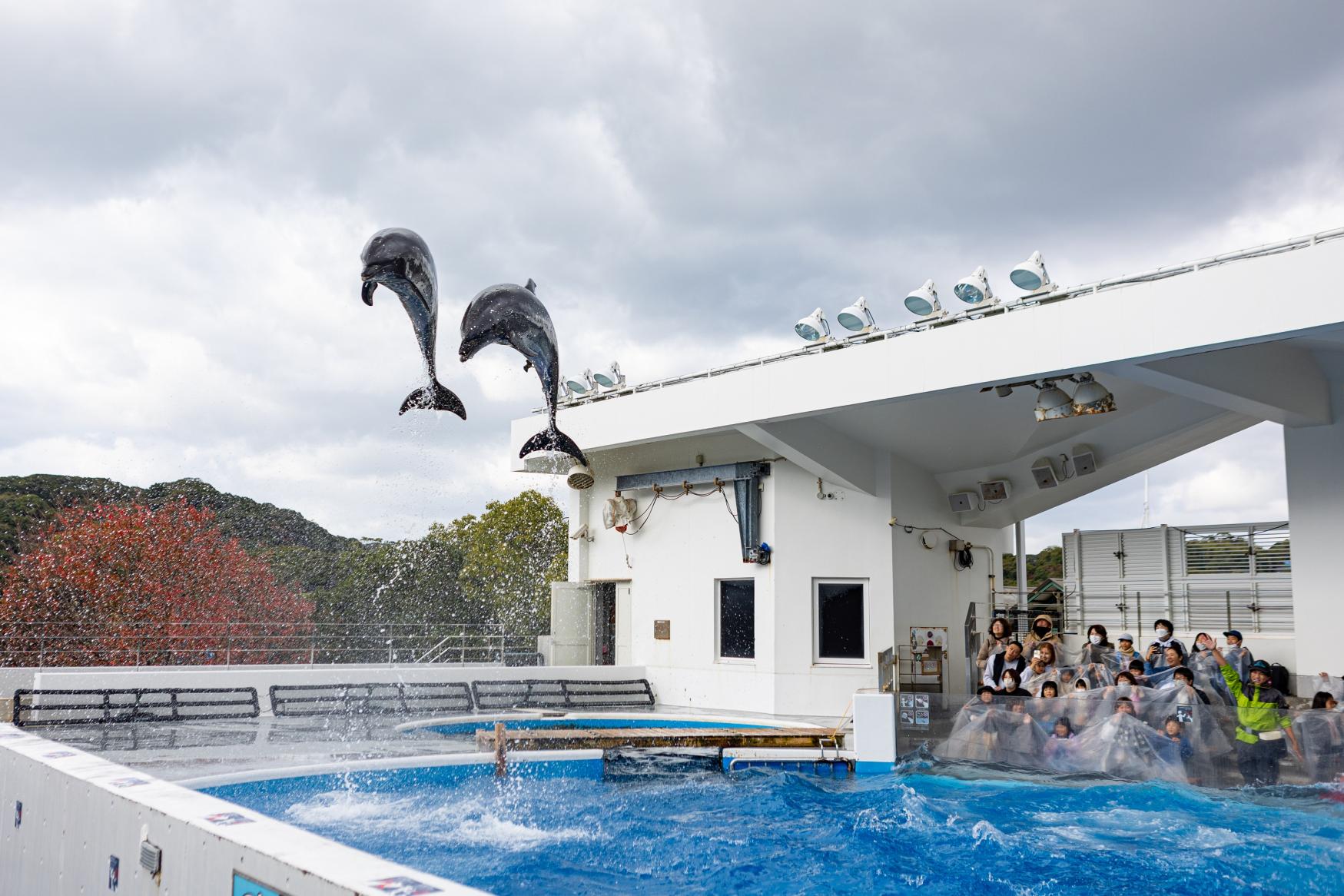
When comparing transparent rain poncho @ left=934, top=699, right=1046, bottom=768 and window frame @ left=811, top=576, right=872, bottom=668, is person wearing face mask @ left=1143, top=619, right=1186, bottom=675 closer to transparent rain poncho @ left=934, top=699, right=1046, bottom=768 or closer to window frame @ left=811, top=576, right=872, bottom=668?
transparent rain poncho @ left=934, top=699, right=1046, bottom=768

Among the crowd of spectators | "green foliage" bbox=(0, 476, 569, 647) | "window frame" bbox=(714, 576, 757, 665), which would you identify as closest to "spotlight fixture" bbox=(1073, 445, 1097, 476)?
the crowd of spectators

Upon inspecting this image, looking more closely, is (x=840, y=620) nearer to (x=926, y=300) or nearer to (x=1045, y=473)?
(x=1045, y=473)

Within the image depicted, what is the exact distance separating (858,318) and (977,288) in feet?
5.52

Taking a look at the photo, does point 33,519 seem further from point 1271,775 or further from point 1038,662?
point 1271,775

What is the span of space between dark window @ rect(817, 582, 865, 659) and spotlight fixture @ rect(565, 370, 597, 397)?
490cm

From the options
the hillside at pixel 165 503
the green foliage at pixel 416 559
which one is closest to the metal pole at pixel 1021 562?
the green foliage at pixel 416 559

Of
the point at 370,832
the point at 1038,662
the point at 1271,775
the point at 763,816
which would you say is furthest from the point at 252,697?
the point at 1271,775

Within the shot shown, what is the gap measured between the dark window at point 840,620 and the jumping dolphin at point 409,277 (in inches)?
314

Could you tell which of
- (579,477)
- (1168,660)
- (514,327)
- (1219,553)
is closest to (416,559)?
(579,477)

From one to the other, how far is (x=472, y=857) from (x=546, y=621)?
2721 cm

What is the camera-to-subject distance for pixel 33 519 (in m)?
24.6

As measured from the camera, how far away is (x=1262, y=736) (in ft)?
27.0

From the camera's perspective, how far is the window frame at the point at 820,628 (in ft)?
46.0

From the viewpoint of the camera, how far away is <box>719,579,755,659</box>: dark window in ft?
48.8
